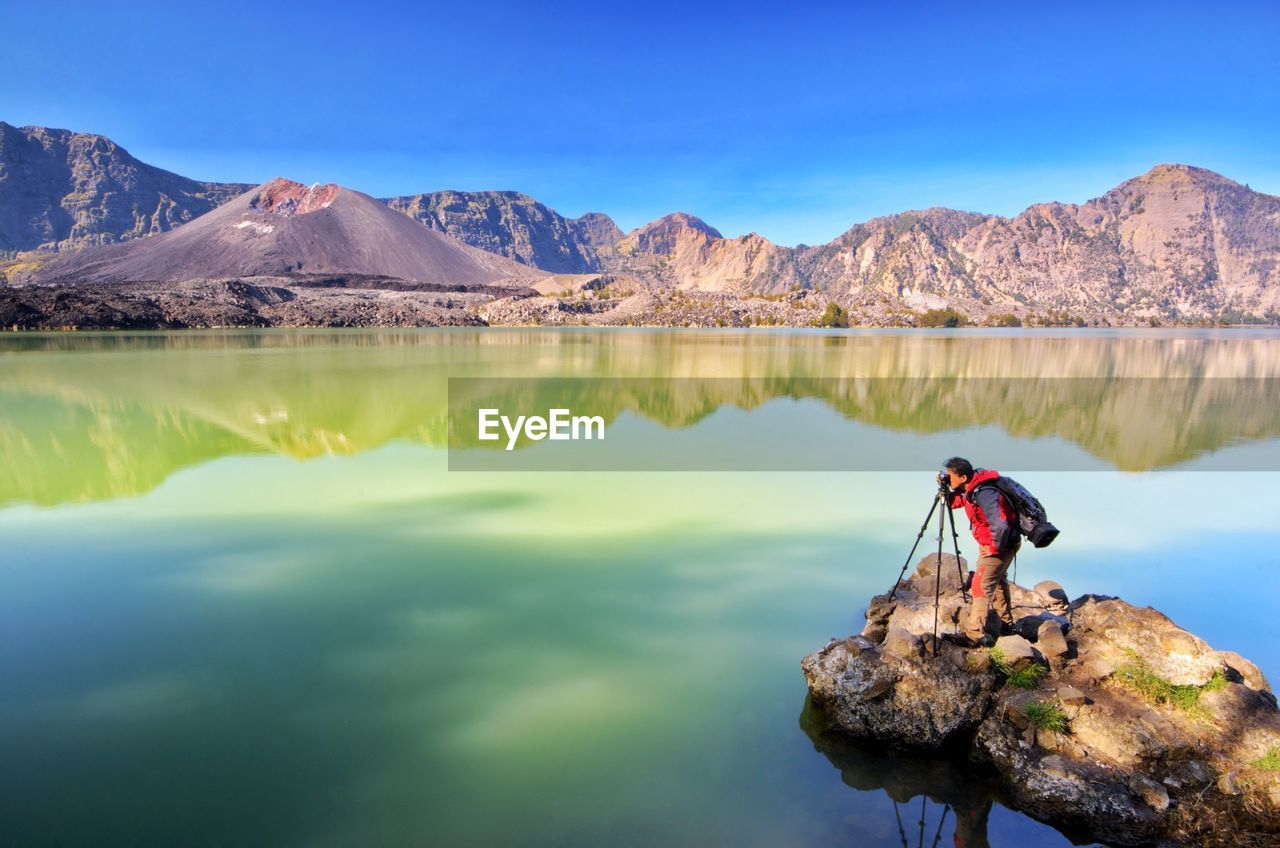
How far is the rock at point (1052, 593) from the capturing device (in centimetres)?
704

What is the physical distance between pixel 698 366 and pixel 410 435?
24653mm

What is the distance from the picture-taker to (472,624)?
7.28m

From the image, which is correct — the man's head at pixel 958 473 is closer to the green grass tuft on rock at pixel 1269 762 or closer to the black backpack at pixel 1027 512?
the black backpack at pixel 1027 512

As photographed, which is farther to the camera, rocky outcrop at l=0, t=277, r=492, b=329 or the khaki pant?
rocky outcrop at l=0, t=277, r=492, b=329

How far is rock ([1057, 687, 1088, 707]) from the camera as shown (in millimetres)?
5246

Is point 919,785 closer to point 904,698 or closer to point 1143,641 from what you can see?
point 904,698

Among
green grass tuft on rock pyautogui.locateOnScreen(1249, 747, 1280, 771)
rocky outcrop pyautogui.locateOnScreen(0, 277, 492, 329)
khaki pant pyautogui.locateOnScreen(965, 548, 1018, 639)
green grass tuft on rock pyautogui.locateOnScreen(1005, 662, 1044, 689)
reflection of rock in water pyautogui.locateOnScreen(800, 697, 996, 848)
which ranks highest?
rocky outcrop pyautogui.locateOnScreen(0, 277, 492, 329)

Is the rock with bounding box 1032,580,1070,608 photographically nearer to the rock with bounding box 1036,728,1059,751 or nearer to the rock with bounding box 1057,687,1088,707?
the rock with bounding box 1057,687,1088,707

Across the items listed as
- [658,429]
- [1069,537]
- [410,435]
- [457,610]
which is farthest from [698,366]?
[457,610]

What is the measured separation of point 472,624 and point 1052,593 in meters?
6.27

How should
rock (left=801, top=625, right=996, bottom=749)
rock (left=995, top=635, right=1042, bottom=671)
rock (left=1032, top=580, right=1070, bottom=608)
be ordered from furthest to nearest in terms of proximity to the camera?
rock (left=1032, top=580, right=1070, bottom=608) → rock (left=995, top=635, right=1042, bottom=671) → rock (left=801, top=625, right=996, bottom=749)

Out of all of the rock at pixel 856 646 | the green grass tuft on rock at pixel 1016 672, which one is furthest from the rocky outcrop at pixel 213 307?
the green grass tuft on rock at pixel 1016 672

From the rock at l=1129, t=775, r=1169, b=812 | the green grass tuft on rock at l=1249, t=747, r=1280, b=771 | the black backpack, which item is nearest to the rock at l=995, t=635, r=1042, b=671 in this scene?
the black backpack

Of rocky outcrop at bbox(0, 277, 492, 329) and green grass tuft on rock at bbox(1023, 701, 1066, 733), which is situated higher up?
rocky outcrop at bbox(0, 277, 492, 329)
